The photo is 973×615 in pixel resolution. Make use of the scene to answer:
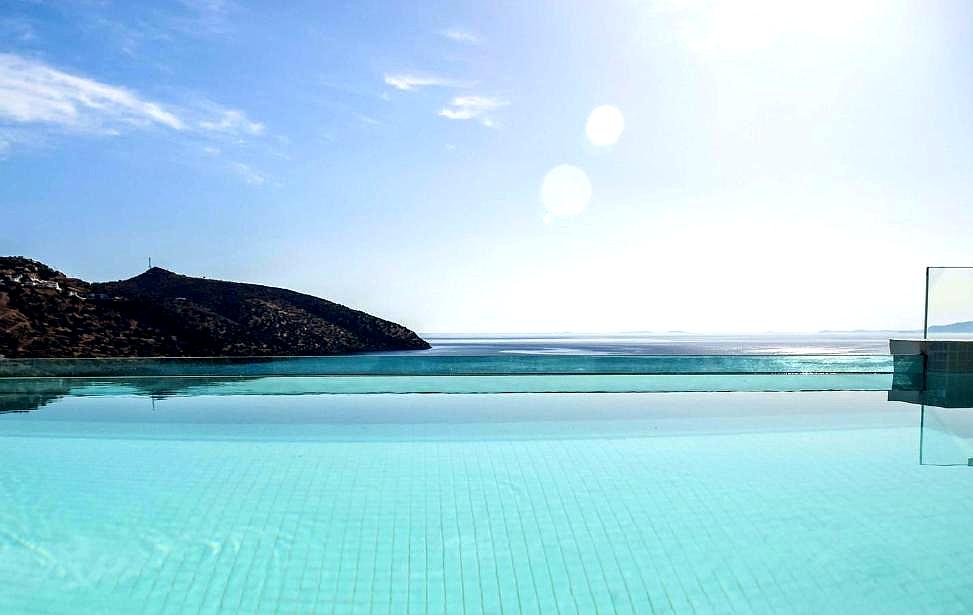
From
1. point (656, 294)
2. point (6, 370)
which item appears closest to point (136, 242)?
point (6, 370)

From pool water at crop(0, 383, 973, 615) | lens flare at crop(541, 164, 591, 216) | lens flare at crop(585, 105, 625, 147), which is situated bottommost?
pool water at crop(0, 383, 973, 615)

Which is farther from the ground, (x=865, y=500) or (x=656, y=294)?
(x=656, y=294)

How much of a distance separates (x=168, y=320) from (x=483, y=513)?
1420 inches

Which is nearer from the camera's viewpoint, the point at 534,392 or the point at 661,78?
the point at 534,392

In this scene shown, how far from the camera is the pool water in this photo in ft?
8.97

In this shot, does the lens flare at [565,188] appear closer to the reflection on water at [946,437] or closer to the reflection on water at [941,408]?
the reflection on water at [941,408]

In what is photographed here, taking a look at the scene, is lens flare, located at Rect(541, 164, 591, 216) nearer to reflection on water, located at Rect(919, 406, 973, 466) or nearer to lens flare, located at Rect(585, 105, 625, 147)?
lens flare, located at Rect(585, 105, 625, 147)

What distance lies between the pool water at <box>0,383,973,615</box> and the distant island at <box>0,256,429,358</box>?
2290 cm

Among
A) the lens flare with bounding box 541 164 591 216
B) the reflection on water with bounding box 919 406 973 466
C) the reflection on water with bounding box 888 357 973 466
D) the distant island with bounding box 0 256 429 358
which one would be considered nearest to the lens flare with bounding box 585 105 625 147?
the lens flare with bounding box 541 164 591 216

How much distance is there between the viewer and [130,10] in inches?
357

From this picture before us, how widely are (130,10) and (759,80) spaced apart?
9106 millimetres

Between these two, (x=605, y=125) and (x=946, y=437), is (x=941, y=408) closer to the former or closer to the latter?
(x=946, y=437)

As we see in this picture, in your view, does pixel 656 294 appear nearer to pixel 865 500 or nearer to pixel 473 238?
pixel 473 238

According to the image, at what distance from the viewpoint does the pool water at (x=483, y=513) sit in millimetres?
2734
